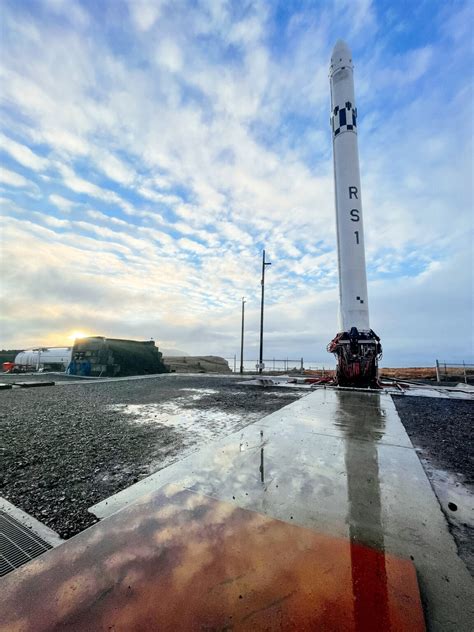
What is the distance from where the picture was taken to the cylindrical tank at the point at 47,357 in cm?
3134

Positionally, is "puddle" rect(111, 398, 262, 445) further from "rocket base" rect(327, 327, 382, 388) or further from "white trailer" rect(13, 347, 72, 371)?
"white trailer" rect(13, 347, 72, 371)

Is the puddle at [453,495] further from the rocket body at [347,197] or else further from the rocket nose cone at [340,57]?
the rocket nose cone at [340,57]

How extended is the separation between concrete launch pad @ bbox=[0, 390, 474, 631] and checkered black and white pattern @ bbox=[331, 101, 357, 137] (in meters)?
16.7

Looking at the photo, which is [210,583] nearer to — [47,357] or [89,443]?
[89,443]

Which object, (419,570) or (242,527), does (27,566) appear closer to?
(242,527)

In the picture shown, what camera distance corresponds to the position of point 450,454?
163 inches

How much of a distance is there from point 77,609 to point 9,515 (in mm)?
1612

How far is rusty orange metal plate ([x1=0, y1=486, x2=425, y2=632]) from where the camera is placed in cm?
149

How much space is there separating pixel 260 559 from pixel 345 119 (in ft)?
60.9

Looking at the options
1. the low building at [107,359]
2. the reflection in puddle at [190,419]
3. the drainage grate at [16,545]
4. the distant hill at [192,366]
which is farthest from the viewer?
the distant hill at [192,366]

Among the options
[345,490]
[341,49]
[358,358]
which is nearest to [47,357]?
[358,358]

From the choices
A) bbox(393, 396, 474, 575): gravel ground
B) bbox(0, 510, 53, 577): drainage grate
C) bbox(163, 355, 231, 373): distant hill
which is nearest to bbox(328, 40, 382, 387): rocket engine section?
bbox(393, 396, 474, 575): gravel ground

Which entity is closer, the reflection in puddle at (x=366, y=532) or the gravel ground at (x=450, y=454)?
the reflection in puddle at (x=366, y=532)

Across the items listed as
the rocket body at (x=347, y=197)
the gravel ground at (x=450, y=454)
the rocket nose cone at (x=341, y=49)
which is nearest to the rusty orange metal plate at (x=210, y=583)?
the gravel ground at (x=450, y=454)
